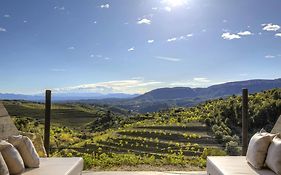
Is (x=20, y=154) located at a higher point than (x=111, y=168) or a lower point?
higher

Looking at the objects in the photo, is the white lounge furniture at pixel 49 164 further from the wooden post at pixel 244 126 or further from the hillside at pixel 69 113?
the hillside at pixel 69 113

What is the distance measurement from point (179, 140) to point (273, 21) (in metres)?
4.33

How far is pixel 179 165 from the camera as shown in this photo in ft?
20.6

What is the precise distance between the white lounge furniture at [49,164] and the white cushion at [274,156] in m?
2.05

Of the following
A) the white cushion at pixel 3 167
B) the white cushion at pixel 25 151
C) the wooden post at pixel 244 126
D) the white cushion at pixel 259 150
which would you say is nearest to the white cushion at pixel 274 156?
the white cushion at pixel 259 150

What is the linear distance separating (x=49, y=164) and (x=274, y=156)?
93.6 inches

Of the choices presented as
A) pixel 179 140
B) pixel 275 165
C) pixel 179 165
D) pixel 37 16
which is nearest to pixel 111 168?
pixel 179 165

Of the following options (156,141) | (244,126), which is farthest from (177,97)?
(244,126)

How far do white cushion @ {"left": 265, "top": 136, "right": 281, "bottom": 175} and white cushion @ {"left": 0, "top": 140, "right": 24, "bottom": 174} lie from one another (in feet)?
8.14

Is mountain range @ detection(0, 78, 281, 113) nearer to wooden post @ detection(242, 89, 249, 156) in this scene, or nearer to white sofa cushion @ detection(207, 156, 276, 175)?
wooden post @ detection(242, 89, 249, 156)

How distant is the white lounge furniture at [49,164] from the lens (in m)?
3.82

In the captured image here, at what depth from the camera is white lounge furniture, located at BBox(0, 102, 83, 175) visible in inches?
150

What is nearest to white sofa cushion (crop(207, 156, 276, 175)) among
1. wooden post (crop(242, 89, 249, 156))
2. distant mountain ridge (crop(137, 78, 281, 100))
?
wooden post (crop(242, 89, 249, 156))

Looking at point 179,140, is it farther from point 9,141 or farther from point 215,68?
point 9,141
